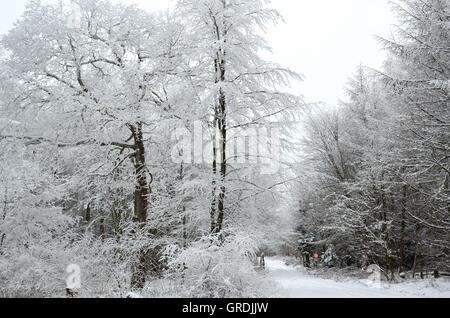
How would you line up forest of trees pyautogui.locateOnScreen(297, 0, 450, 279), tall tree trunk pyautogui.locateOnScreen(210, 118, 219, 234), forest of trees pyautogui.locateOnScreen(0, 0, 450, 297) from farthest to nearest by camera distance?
forest of trees pyautogui.locateOnScreen(297, 0, 450, 279), tall tree trunk pyautogui.locateOnScreen(210, 118, 219, 234), forest of trees pyautogui.locateOnScreen(0, 0, 450, 297)

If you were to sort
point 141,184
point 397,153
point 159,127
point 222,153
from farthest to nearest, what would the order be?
point 397,153 → point 141,184 → point 222,153 → point 159,127

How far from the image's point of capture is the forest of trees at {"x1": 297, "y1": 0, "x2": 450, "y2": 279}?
869 centimetres

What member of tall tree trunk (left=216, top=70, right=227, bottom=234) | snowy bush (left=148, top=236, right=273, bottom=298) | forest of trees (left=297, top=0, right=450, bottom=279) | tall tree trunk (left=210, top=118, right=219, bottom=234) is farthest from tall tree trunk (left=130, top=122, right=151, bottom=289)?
forest of trees (left=297, top=0, right=450, bottom=279)

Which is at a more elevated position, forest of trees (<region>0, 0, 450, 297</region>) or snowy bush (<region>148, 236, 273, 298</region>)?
forest of trees (<region>0, 0, 450, 297</region>)

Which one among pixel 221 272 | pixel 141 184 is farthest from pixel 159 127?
pixel 221 272

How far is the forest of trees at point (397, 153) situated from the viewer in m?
8.69

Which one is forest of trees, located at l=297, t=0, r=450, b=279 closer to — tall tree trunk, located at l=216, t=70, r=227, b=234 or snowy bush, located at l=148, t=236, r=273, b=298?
tall tree trunk, located at l=216, t=70, r=227, b=234

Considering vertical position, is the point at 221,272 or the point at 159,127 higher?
the point at 159,127

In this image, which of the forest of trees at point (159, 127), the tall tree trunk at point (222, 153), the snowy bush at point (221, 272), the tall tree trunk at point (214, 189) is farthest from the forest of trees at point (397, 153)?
the snowy bush at point (221, 272)

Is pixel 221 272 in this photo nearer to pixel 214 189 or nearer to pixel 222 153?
pixel 214 189

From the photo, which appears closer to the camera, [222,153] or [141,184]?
[222,153]

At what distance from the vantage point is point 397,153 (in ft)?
32.6

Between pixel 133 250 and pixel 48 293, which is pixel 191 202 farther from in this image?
pixel 48 293
